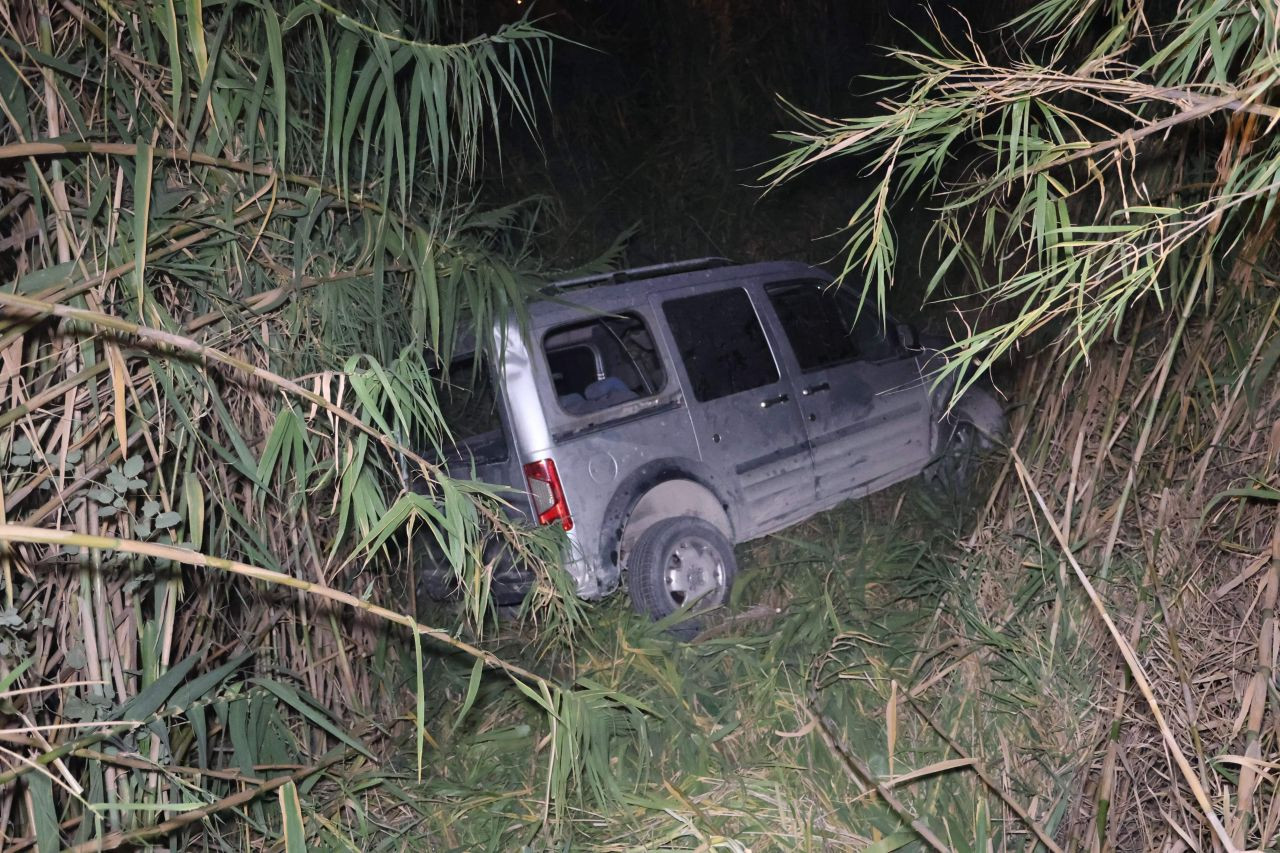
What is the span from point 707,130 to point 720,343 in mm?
4947

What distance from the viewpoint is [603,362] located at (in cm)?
498

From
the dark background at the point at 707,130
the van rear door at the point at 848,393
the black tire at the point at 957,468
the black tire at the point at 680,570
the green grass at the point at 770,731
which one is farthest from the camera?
the dark background at the point at 707,130

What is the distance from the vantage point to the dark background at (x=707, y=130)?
910 centimetres

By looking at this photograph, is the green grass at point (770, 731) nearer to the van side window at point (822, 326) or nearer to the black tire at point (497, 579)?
the black tire at point (497, 579)

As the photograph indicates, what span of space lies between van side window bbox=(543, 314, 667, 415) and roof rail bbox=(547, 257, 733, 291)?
193mm

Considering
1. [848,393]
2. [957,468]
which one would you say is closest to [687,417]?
[848,393]

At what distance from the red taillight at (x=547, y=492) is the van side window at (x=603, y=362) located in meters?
0.33

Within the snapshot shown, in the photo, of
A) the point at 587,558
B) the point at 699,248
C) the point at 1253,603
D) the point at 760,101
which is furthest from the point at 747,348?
the point at 760,101

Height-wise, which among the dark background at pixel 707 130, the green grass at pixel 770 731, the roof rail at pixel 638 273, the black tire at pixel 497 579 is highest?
the dark background at pixel 707 130

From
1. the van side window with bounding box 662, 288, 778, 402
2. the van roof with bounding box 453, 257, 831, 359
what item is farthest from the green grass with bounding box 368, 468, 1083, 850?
the van roof with bounding box 453, 257, 831, 359

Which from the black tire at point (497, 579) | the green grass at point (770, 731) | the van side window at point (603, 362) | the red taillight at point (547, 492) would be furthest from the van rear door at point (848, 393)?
the black tire at point (497, 579)

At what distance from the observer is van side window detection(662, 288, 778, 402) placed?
15.7ft

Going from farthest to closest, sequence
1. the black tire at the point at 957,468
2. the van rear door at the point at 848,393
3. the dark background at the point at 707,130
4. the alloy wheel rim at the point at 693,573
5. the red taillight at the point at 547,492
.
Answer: the dark background at the point at 707,130 < the van rear door at the point at 848,393 < the black tire at the point at 957,468 < the alloy wheel rim at the point at 693,573 < the red taillight at the point at 547,492

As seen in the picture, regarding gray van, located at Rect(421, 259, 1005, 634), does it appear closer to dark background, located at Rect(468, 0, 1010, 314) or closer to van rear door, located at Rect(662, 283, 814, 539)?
van rear door, located at Rect(662, 283, 814, 539)
